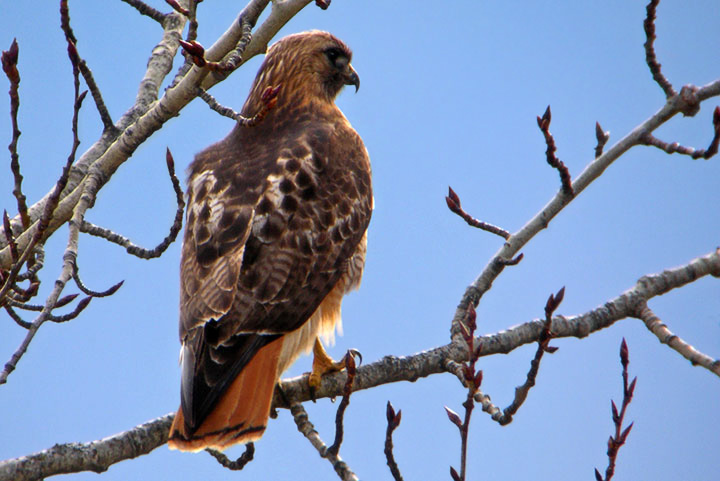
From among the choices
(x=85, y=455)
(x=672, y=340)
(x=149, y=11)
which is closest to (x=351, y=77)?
(x=149, y=11)

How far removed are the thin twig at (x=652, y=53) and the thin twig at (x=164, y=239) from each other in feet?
6.21

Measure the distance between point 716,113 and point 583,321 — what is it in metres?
1.05

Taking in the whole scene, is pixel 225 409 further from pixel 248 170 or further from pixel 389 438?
pixel 248 170

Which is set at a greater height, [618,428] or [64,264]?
[64,264]

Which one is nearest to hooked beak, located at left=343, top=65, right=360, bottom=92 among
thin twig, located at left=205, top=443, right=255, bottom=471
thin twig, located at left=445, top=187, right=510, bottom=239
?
thin twig, located at left=445, top=187, right=510, bottom=239

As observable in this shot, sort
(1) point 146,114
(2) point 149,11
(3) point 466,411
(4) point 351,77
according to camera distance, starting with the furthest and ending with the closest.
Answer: (4) point 351,77 → (2) point 149,11 → (1) point 146,114 → (3) point 466,411

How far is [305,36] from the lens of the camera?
518cm

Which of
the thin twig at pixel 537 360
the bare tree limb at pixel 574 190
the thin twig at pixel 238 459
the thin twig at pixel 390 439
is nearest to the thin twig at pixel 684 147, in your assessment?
the bare tree limb at pixel 574 190

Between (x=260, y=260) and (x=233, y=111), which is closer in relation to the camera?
(x=233, y=111)

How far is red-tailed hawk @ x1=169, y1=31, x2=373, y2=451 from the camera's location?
3.25 m

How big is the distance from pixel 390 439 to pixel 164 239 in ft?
4.54

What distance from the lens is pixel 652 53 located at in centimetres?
309

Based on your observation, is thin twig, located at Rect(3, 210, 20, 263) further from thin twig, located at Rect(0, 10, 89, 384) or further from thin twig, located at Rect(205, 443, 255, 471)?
thin twig, located at Rect(205, 443, 255, 471)

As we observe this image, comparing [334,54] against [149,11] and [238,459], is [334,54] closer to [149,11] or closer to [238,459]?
[149,11]
